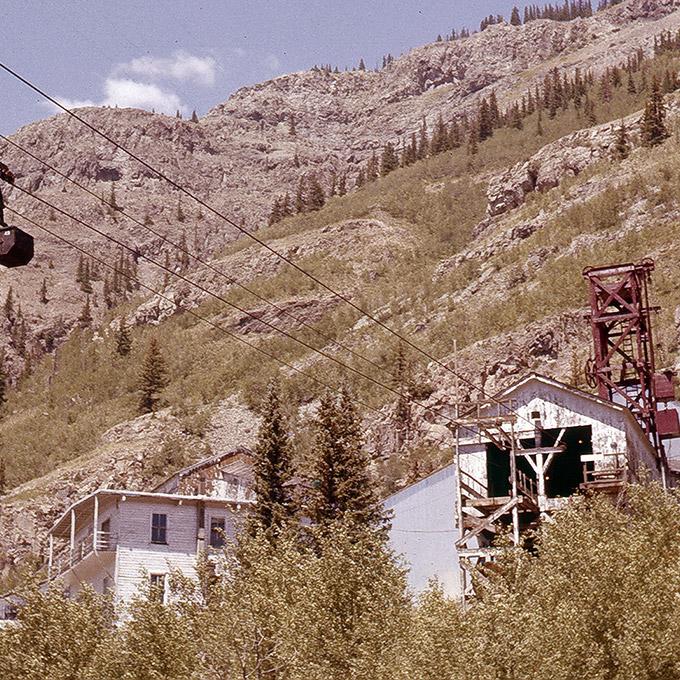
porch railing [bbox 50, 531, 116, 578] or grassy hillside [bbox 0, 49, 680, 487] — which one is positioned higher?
grassy hillside [bbox 0, 49, 680, 487]

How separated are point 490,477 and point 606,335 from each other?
11.7 m

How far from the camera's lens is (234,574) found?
41.0 meters

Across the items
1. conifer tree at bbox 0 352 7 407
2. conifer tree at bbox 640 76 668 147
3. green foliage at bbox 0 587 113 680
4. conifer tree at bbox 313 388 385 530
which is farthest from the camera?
conifer tree at bbox 0 352 7 407

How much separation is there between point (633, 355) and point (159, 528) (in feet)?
82.5

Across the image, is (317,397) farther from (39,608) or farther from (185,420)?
(39,608)

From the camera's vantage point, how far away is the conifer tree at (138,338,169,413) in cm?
10350

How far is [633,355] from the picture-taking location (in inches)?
2127

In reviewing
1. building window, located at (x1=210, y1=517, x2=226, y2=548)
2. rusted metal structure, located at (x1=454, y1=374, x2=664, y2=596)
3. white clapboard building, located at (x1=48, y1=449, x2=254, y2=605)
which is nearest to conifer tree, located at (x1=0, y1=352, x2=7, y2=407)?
white clapboard building, located at (x1=48, y1=449, x2=254, y2=605)

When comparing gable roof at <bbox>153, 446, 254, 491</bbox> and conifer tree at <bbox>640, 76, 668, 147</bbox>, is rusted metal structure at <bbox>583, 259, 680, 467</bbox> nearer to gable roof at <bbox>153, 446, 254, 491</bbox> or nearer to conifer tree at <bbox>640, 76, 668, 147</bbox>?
gable roof at <bbox>153, 446, 254, 491</bbox>

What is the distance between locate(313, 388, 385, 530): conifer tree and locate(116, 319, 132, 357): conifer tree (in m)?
75.5

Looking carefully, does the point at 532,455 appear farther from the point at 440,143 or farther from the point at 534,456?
the point at 440,143

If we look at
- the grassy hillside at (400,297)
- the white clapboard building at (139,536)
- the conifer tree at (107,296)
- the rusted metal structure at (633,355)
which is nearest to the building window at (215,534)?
the white clapboard building at (139,536)

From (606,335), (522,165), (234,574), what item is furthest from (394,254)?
(234,574)

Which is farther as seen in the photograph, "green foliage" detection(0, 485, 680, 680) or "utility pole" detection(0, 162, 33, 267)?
"green foliage" detection(0, 485, 680, 680)
